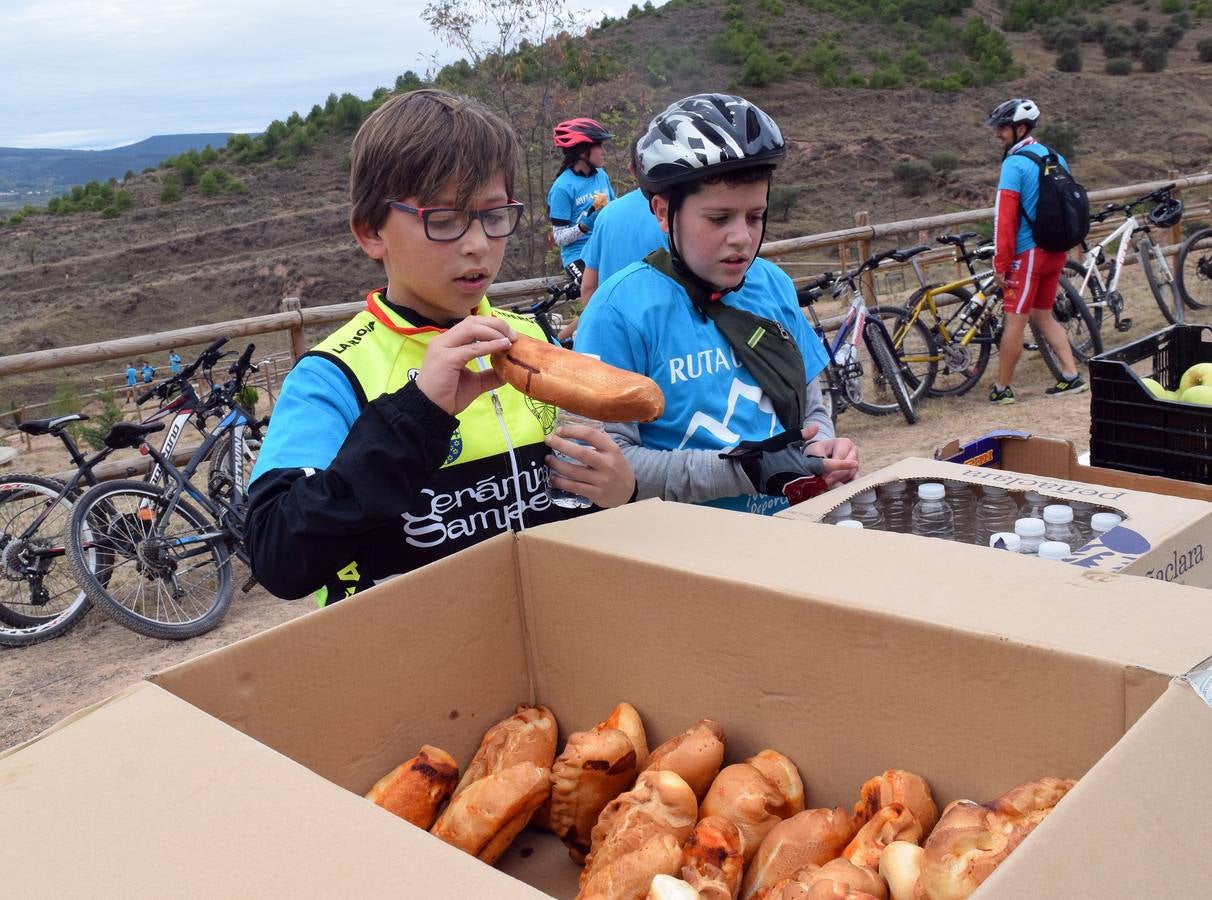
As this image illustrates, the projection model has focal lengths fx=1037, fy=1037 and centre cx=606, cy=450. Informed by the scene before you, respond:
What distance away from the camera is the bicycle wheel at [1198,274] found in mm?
10031

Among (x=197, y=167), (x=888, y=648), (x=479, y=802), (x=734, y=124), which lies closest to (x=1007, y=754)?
(x=888, y=648)

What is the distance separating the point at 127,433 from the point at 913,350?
5.73m

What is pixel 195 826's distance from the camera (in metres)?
0.81

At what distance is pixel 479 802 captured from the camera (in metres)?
1.18

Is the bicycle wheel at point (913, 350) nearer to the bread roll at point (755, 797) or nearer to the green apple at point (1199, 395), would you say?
the green apple at point (1199, 395)

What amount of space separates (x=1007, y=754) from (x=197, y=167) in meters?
53.1

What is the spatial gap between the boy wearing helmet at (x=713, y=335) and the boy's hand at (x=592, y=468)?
0.26 metres

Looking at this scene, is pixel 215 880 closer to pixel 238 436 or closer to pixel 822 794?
pixel 822 794

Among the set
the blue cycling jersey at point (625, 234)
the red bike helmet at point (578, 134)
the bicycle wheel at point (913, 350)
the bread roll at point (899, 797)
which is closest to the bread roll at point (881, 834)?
the bread roll at point (899, 797)

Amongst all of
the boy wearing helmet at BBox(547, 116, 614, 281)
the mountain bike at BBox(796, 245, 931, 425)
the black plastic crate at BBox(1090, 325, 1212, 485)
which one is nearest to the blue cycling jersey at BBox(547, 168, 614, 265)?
the boy wearing helmet at BBox(547, 116, 614, 281)

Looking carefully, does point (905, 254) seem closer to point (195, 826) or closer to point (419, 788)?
point (419, 788)

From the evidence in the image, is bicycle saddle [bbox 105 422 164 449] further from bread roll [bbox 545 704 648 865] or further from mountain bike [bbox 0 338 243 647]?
bread roll [bbox 545 704 648 865]

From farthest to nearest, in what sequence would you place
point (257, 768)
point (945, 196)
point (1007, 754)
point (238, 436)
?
1. point (945, 196)
2. point (238, 436)
3. point (1007, 754)
4. point (257, 768)

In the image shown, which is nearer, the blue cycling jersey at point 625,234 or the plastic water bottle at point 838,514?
the plastic water bottle at point 838,514
